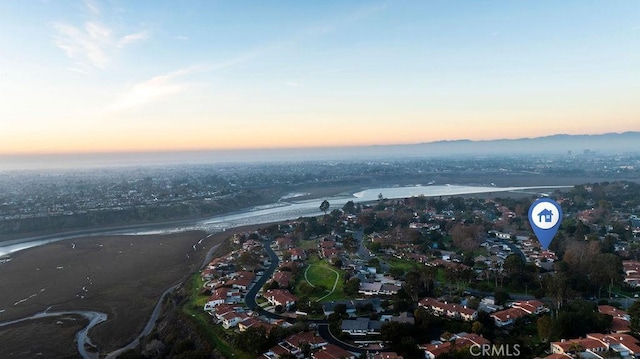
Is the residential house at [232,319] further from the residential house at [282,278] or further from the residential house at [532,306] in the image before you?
the residential house at [532,306]

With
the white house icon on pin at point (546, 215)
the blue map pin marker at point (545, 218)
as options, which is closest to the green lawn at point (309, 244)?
the blue map pin marker at point (545, 218)

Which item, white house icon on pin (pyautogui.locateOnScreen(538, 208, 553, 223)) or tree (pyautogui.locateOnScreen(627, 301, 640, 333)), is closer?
white house icon on pin (pyautogui.locateOnScreen(538, 208, 553, 223))

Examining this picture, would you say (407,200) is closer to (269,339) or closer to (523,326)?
(523,326)

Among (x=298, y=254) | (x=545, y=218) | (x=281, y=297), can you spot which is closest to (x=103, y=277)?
(x=298, y=254)

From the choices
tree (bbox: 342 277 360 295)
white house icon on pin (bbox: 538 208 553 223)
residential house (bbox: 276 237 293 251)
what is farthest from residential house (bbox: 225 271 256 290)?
white house icon on pin (bbox: 538 208 553 223)

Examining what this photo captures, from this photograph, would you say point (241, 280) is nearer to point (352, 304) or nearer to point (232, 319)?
Answer: point (232, 319)

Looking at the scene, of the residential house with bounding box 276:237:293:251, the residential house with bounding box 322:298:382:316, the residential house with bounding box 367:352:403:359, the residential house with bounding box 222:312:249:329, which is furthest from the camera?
the residential house with bounding box 276:237:293:251

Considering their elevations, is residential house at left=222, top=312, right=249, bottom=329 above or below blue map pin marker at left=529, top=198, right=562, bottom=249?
below

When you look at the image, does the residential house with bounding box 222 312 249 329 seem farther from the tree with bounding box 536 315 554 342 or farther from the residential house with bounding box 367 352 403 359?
the tree with bounding box 536 315 554 342

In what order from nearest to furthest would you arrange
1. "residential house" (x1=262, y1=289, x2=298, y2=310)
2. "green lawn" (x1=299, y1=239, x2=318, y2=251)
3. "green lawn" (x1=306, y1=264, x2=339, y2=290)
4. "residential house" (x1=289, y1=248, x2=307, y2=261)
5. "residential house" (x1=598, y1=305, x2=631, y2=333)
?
"residential house" (x1=598, y1=305, x2=631, y2=333) < "residential house" (x1=262, y1=289, x2=298, y2=310) < "green lawn" (x1=306, y1=264, x2=339, y2=290) < "residential house" (x1=289, y1=248, x2=307, y2=261) < "green lawn" (x1=299, y1=239, x2=318, y2=251)
